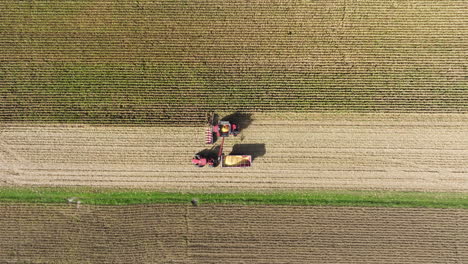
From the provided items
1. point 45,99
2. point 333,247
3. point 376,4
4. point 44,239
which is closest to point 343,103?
point 376,4

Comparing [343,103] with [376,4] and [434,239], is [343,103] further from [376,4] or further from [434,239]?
[434,239]

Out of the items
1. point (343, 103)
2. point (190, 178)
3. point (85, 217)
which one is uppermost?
point (343, 103)

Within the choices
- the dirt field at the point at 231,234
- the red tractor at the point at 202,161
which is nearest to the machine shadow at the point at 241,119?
the red tractor at the point at 202,161

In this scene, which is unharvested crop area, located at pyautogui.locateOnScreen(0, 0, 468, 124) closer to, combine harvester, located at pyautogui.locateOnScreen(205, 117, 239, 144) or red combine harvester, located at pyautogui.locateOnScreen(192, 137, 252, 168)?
combine harvester, located at pyautogui.locateOnScreen(205, 117, 239, 144)

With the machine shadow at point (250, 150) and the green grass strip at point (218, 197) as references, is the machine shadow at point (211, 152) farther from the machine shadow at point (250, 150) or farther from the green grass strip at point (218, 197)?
the green grass strip at point (218, 197)

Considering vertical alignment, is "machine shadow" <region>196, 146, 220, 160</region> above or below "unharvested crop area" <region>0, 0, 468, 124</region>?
below

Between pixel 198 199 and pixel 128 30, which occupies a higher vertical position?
pixel 128 30

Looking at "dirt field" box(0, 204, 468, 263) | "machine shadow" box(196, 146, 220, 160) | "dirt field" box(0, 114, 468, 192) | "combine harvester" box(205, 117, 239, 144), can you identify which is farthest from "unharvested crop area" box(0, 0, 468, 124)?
"dirt field" box(0, 204, 468, 263)
